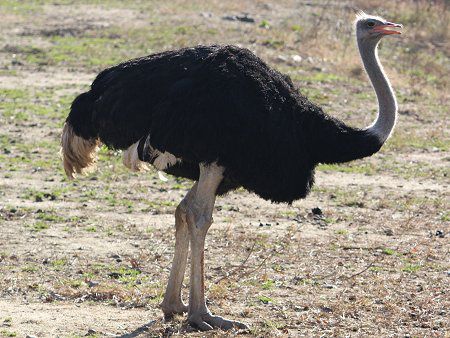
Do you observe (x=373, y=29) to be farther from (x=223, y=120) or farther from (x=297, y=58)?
(x=297, y=58)

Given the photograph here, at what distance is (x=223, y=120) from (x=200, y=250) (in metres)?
0.75

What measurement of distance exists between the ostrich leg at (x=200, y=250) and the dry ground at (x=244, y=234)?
10 centimetres

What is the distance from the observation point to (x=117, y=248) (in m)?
7.64

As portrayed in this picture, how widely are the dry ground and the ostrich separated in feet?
1.95

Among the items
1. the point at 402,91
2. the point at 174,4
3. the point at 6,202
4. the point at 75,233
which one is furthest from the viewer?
the point at 174,4

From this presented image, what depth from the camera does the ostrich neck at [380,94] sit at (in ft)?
20.5

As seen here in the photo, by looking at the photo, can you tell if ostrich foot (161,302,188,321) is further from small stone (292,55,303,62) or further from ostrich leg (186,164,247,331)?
small stone (292,55,303,62)

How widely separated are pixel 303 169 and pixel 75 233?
259cm

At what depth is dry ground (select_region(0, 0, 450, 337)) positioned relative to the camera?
20.3ft

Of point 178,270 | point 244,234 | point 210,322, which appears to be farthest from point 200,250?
point 244,234

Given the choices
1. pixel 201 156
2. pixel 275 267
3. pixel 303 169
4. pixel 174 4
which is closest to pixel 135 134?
pixel 201 156

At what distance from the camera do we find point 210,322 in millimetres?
5918

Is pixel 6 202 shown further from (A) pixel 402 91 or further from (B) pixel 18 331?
(A) pixel 402 91

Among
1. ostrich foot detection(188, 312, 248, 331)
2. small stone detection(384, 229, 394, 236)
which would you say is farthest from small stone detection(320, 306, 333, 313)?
small stone detection(384, 229, 394, 236)
